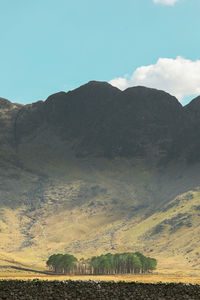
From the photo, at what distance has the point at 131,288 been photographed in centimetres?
4506

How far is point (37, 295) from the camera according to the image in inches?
1625

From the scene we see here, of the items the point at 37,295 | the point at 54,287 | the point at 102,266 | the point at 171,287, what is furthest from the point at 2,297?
the point at 102,266

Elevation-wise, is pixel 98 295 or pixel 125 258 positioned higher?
pixel 125 258

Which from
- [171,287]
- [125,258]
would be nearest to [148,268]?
[125,258]

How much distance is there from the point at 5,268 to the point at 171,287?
16496 cm

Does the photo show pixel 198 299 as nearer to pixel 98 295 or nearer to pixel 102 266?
pixel 98 295

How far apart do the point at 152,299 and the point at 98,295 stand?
5.07 metres

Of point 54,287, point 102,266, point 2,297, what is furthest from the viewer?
point 102,266

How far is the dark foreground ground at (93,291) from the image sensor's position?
4125 cm

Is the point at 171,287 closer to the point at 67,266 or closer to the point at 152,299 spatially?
the point at 152,299

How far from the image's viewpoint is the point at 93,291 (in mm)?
43125

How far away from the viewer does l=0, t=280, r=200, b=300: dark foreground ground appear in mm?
41250

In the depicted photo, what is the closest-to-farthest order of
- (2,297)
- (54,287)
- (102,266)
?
(2,297) < (54,287) < (102,266)

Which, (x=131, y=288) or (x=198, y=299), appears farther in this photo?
(x=131, y=288)
